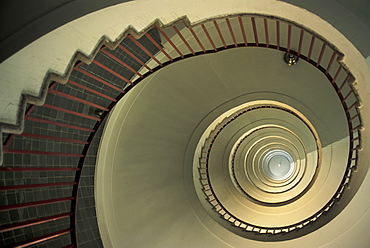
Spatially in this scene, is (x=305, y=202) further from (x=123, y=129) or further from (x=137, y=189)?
(x=123, y=129)

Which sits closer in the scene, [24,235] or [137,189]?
[24,235]

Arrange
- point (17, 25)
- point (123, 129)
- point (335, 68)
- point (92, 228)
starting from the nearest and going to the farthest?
point (17, 25), point (335, 68), point (92, 228), point (123, 129)

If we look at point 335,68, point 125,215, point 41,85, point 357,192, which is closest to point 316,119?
point 335,68

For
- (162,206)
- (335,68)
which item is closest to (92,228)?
(162,206)

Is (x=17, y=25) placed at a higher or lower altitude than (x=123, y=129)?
lower

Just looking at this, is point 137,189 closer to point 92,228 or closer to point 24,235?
point 92,228

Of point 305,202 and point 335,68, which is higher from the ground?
point 335,68

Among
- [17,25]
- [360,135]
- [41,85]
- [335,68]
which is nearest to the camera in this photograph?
[17,25]

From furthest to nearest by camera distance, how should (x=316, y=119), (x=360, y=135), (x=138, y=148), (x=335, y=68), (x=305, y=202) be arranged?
1. (x=305, y=202)
2. (x=316, y=119)
3. (x=138, y=148)
4. (x=335, y=68)
5. (x=360, y=135)

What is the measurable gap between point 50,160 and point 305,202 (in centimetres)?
614

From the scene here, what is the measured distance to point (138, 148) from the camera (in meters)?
6.50

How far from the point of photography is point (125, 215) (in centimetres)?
627

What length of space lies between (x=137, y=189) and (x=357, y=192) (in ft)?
12.8

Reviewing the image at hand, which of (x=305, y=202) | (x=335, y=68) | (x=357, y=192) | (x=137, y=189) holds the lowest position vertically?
(x=357, y=192)
